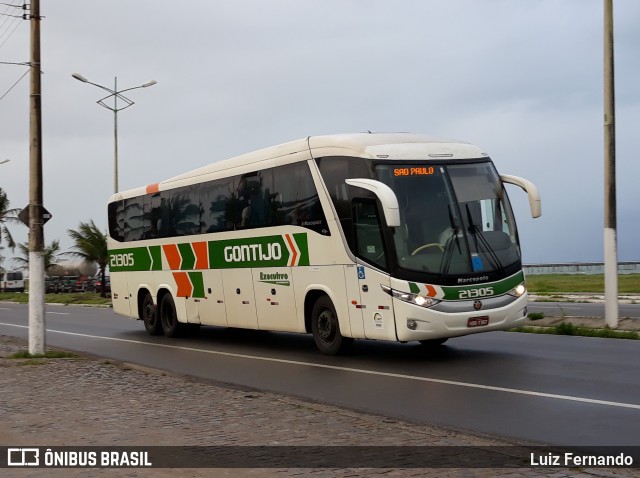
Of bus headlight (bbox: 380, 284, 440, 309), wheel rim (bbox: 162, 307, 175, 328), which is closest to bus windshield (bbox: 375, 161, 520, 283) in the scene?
bus headlight (bbox: 380, 284, 440, 309)

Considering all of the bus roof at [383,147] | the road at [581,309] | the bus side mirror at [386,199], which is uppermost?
the bus roof at [383,147]

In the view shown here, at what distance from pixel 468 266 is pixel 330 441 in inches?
241

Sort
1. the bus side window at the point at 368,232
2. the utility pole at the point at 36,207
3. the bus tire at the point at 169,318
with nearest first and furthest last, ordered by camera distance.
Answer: the bus side window at the point at 368,232
the utility pole at the point at 36,207
the bus tire at the point at 169,318

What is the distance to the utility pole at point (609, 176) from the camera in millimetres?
17500

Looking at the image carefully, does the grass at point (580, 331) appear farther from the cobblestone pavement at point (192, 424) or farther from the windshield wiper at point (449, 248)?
the cobblestone pavement at point (192, 424)

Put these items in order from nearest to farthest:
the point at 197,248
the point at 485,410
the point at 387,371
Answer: the point at 485,410, the point at 387,371, the point at 197,248

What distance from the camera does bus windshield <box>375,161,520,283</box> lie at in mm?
13047

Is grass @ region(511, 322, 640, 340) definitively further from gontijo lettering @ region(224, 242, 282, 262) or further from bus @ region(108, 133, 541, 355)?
gontijo lettering @ region(224, 242, 282, 262)

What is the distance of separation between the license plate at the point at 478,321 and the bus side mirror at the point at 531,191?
85.7 inches

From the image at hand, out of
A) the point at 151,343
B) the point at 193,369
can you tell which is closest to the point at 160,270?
the point at 151,343

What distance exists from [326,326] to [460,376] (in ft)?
11.5

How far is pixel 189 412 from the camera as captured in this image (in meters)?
9.27

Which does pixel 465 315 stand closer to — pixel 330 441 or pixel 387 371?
pixel 387 371

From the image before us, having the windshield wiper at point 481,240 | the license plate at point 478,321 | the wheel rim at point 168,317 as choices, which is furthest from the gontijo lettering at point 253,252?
the license plate at point 478,321
